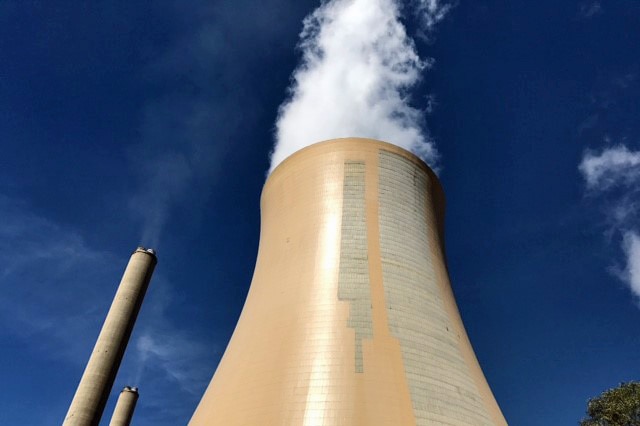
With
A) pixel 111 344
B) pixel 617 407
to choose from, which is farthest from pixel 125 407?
pixel 617 407

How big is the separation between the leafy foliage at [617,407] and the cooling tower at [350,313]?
665 centimetres

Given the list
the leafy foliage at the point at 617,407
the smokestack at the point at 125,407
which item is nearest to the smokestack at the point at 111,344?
the smokestack at the point at 125,407

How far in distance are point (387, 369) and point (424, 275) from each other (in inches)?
122

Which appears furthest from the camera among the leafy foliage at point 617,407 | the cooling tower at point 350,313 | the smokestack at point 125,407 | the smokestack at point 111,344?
the smokestack at point 125,407

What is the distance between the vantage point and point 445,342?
1082 cm

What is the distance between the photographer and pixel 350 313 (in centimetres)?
1050

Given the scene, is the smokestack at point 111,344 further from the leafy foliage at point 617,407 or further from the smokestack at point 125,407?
the leafy foliage at point 617,407

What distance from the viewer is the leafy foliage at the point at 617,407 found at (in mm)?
14562

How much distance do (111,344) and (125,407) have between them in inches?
435

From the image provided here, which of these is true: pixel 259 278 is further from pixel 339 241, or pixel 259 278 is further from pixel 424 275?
pixel 424 275

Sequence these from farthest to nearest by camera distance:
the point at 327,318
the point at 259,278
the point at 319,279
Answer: the point at 259,278 → the point at 319,279 → the point at 327,318

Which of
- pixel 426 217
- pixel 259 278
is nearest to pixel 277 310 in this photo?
pixel 259 278

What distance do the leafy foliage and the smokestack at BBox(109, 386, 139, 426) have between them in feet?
54.4

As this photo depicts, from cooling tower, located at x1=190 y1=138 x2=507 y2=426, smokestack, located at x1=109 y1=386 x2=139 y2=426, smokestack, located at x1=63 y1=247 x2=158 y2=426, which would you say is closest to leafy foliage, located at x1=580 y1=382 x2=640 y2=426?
cooling tower, located at x1=190 y1=138 x2=507 y2=426
